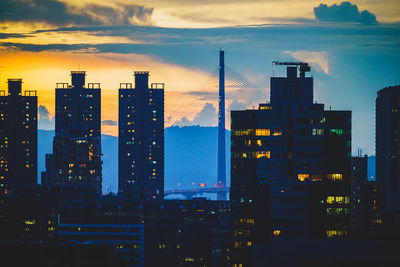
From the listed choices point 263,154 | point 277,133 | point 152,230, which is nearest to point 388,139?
point 152,230

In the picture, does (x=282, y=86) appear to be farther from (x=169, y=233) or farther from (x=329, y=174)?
(x=169, y=233)

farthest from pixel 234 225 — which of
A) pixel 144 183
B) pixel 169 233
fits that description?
pixel 144 183

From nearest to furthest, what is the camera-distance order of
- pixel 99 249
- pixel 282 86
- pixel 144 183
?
pixel 99 249, pixel 282 86, pixel 144 183

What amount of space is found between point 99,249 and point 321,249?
14634 mm

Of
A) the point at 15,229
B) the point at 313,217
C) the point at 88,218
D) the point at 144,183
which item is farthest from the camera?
the point at 144,183

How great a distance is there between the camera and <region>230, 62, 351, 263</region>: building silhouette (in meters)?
93.5

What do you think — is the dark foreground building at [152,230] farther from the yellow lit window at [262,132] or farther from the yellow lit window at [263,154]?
the yellow lit window at [262,132]

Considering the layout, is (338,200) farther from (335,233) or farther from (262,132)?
(262,132)

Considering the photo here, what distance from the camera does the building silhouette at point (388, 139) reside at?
165m

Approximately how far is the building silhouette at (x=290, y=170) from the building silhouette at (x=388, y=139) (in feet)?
211

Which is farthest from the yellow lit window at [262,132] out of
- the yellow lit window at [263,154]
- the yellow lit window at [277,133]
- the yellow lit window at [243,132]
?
the yellow lit window at [263,154]

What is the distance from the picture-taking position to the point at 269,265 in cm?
6234

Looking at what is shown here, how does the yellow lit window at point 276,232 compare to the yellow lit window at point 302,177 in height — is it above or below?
below

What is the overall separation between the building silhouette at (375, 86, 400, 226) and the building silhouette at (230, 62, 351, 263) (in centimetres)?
6419
